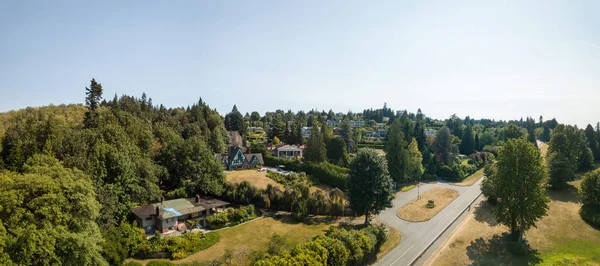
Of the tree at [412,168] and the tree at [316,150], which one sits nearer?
the tree at [412,168]

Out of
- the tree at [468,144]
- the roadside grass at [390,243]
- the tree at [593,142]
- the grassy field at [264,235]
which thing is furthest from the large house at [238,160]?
the tree at [593,142]

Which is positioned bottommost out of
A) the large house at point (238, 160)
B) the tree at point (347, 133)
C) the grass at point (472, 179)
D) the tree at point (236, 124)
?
the grass at point (472, 179)

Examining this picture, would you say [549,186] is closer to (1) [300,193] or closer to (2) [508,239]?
(2) [508,239]

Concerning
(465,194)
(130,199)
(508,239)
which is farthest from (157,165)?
(465,194)

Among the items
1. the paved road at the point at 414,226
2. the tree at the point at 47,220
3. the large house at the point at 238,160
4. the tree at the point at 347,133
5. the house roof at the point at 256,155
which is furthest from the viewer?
the tree at the point at 347,133

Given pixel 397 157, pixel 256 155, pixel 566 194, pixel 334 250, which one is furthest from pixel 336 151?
pixel 334 250

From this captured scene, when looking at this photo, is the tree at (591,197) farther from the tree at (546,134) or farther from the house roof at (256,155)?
the tree at (546,134)
